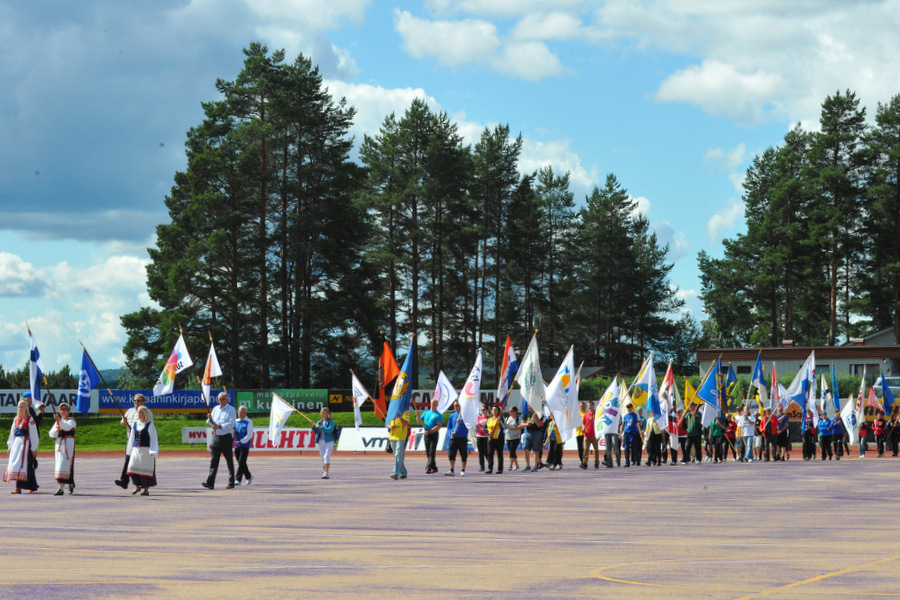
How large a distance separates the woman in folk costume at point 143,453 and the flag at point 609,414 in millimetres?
14151

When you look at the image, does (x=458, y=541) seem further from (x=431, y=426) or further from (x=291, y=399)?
(x=291, y=399)

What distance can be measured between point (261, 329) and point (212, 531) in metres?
54.6

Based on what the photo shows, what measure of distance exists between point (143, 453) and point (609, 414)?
1462 centimetres

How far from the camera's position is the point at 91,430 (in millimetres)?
52219

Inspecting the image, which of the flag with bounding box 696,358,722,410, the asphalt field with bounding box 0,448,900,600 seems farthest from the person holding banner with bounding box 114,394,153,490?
the flag with bounding box 696,358,722,410

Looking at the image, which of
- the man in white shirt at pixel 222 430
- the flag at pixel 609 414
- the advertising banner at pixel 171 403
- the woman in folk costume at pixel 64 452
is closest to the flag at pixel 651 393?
the flag at pixel 609 414

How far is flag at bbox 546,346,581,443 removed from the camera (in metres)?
27.8

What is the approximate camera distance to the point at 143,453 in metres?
19.1

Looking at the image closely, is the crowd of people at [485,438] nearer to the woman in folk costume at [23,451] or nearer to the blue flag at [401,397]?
the woman in folk costume at [23,451]

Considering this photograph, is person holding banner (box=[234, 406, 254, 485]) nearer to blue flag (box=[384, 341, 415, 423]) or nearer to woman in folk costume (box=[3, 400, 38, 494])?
blue flag (box=[384, 341, 415, 423])

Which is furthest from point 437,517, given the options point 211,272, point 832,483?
point 211,272

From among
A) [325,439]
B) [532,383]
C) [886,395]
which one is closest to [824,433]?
[886,395]

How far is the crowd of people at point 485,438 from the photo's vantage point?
19688mm

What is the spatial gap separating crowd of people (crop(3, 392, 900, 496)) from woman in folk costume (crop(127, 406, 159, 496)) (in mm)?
18
